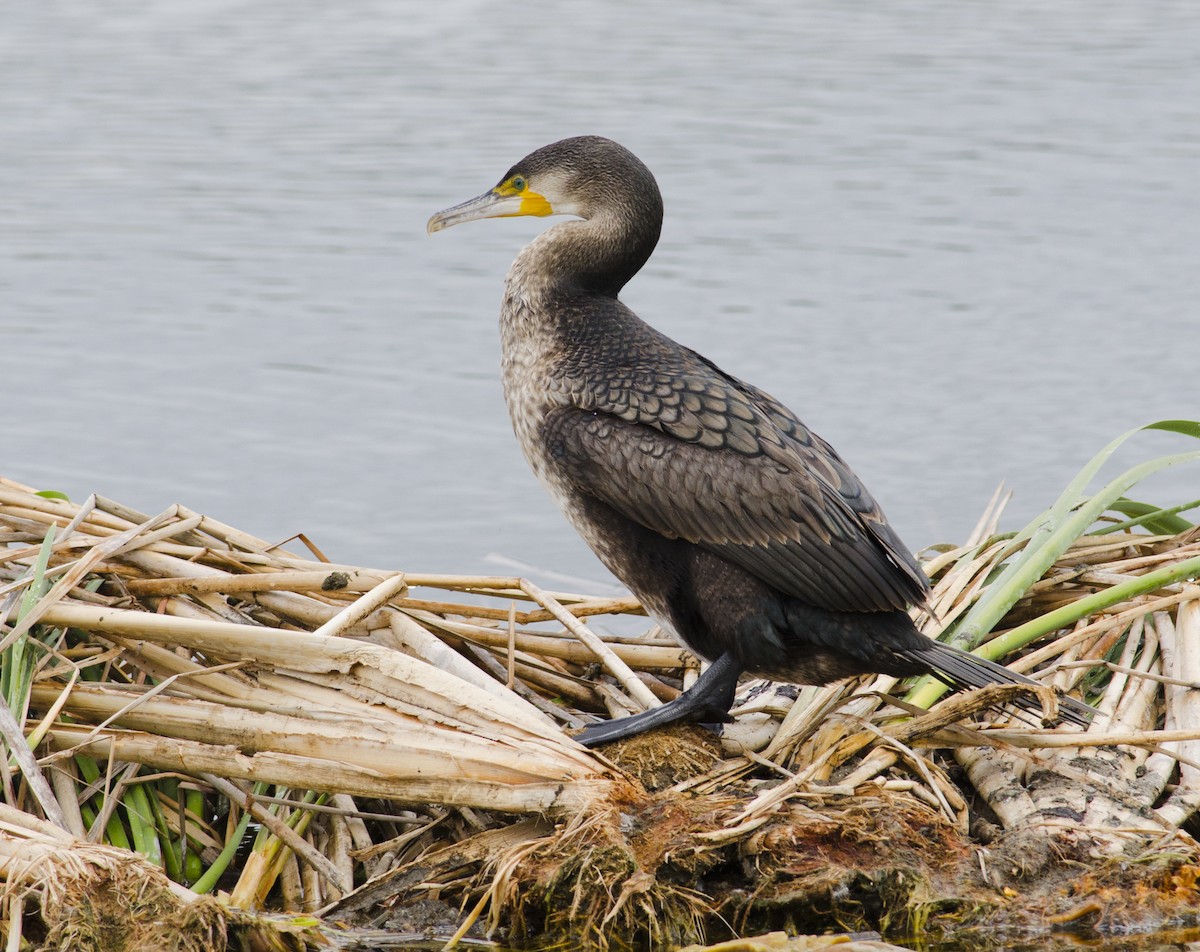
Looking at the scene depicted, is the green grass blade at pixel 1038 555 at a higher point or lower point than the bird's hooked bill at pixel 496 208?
lower

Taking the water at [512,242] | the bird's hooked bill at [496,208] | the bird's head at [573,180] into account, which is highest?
the bird's head at [573,180]

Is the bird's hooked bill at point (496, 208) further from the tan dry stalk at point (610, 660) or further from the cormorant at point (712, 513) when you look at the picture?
the tan dry stalk at point (610, 660)

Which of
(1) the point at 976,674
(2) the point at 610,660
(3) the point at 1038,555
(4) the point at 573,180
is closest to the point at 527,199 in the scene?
(4) the point at 573,180

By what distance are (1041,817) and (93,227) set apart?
29.6 ft

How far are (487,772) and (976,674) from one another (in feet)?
3.86

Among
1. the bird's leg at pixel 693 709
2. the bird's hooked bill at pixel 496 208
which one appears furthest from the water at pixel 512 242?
the bird's leg at pixel 693 709

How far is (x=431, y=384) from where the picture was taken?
8.41 meters

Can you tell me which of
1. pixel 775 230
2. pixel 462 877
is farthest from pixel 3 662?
pixel 775 230

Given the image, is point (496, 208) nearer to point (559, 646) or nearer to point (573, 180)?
point (573, 180)

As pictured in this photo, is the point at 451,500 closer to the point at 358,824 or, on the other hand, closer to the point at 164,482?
the point at 164,482

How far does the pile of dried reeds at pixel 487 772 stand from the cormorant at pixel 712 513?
0.16 m

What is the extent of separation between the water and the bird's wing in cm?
246

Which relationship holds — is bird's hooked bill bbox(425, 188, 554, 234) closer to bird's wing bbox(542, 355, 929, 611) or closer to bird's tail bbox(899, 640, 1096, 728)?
bird's wing bbox(542, 355, 929, 611)

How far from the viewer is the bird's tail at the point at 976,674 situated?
380cm
